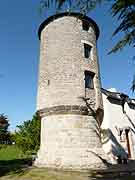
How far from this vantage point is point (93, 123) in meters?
14.2

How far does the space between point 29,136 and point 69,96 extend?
10067 millimetres

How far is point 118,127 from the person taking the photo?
742 inches

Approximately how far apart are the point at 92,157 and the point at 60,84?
5066 millimetres

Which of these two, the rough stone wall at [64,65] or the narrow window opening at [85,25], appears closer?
the rough stone wall at [64,65]

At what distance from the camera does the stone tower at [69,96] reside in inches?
515

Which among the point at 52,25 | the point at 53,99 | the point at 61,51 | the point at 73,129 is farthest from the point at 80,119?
the point at 52,25

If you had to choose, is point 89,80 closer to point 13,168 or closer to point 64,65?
point 64,65

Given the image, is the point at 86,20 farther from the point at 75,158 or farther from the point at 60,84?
the point at 75,158

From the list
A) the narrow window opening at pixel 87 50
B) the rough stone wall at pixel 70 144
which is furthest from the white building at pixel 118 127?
the narrow window opening at pixel 87 50

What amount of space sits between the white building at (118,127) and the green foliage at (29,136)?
7.41 metres

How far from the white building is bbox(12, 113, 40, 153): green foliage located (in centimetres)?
741

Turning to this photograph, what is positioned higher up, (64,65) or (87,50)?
(87,50)

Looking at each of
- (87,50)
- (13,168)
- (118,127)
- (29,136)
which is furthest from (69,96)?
(29,136)

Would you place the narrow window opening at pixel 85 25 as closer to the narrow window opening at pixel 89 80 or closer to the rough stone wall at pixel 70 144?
the narrow window opening at pixel 89 80
